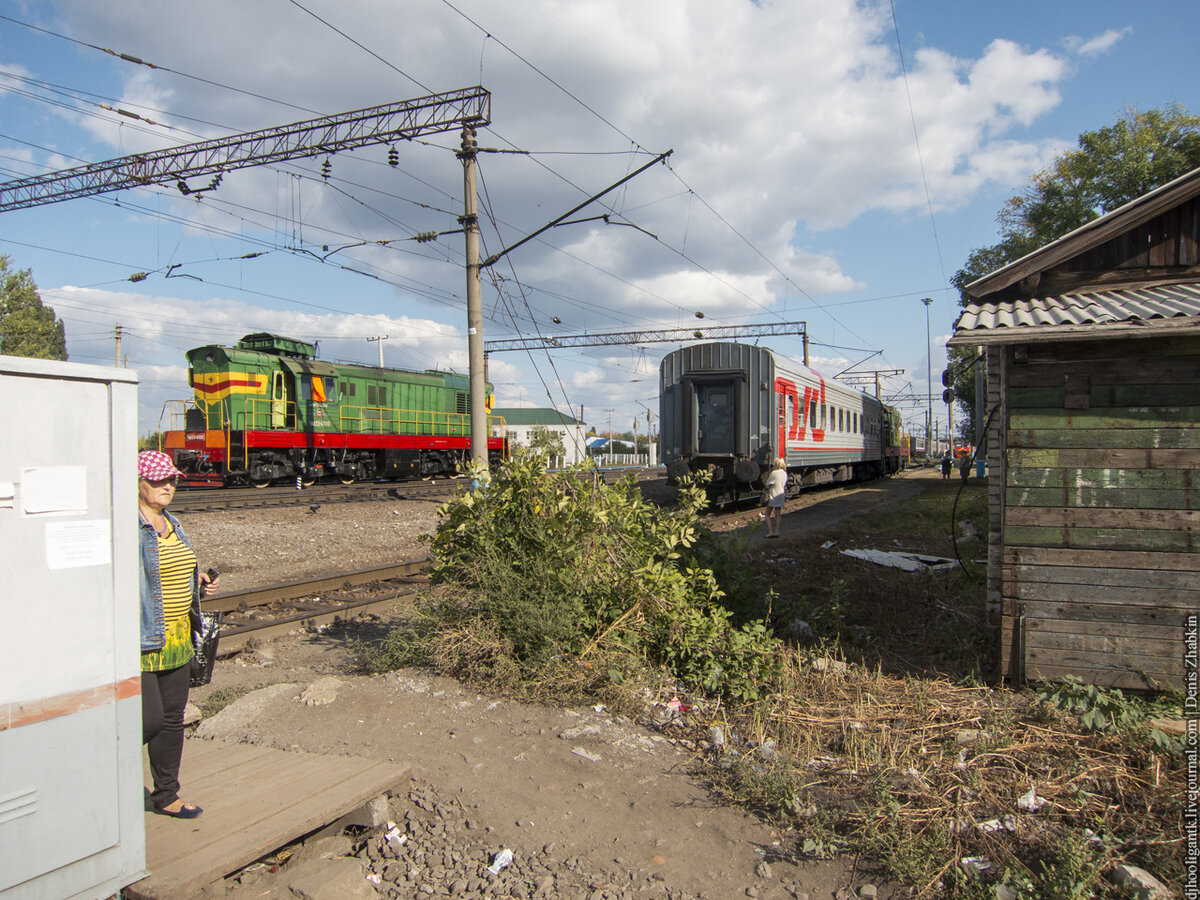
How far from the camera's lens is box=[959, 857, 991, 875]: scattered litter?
3.16 metres

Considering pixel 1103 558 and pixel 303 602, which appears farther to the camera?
pixel 303 602

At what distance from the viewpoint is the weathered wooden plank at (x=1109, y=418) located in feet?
15.2

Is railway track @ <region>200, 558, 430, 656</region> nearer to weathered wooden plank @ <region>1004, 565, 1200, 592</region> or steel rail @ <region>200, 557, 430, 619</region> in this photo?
steel rail @ <region>200, 557, 430, 619</region>

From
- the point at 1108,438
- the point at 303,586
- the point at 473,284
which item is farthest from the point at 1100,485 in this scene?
the point at 473,284

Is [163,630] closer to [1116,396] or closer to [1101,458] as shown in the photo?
[1101,458]

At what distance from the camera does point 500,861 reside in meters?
3.28

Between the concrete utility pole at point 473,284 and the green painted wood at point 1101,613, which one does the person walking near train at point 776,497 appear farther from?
the green painted wood at point 1101,613

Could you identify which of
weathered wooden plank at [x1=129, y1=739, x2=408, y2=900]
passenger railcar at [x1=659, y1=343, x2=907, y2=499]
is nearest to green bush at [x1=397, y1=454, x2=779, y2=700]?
weathered wooden plank at [x1=129, y1=739, x2=408, y2=900]

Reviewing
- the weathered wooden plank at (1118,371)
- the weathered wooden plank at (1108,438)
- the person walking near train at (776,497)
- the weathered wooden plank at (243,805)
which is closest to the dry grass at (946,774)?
the weathered wooden plank at (1108,438)

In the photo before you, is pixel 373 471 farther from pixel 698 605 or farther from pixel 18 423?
pixel 18 423

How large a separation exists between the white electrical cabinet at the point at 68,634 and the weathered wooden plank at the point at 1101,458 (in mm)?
5227

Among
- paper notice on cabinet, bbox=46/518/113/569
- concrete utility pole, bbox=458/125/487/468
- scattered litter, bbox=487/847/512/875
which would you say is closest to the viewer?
paper notice on cabinet, bbox=46/518/113/569

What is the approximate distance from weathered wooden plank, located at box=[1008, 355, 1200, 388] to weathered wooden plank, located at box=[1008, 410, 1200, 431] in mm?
180

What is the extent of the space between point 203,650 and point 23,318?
46.8 meters
